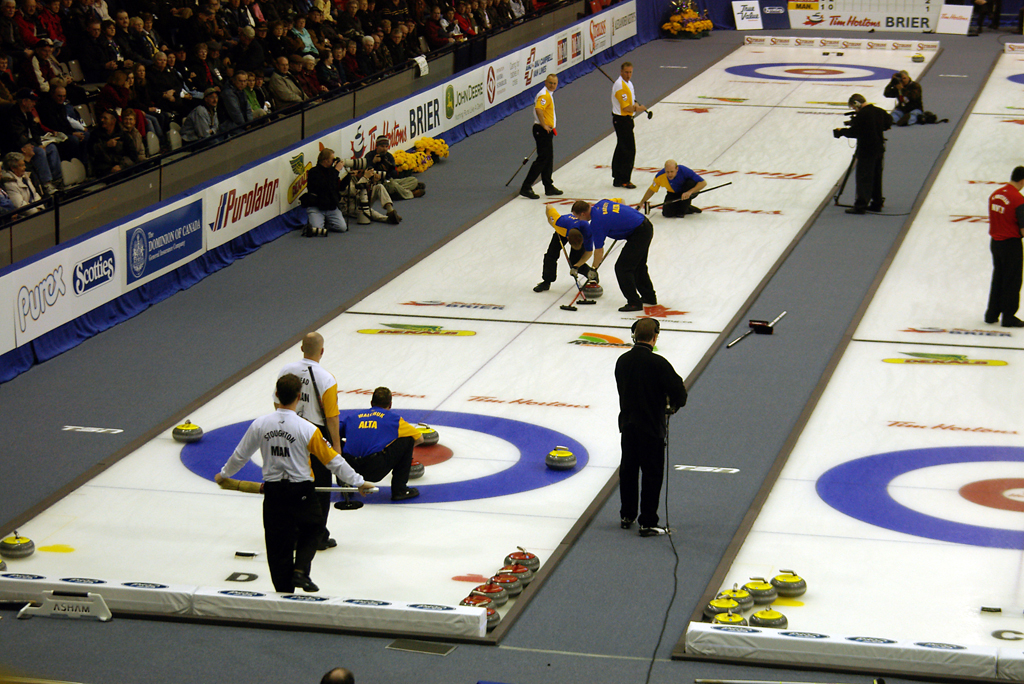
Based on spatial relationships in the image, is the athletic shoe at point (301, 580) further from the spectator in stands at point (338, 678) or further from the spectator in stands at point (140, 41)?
the spectator in stands at point (140, 41)

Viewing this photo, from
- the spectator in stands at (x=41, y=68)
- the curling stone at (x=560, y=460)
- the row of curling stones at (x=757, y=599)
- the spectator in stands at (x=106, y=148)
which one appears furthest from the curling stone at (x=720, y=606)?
the spectator in stands at (x=41, y=68)

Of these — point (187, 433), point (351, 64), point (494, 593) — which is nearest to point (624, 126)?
point (351, 64)

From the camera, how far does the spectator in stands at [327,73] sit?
22109 millimetres

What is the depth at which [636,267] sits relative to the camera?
1523cm

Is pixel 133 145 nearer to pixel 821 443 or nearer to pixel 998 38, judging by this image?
pixel 821 443

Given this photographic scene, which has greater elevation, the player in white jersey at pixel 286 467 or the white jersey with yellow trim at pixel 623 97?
the player in white jersey at pixel 286 467

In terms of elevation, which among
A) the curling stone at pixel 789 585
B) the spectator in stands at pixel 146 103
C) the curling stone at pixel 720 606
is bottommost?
the curling stone at pixel 789 585

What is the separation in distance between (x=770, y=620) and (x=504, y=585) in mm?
1702

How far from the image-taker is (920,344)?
14281 mm

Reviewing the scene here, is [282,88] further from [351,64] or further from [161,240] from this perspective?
[161,240]

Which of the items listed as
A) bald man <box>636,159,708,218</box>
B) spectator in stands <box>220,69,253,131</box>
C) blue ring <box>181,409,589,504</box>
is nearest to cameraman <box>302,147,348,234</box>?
spectator in stands <box>220,69,253,131</box>

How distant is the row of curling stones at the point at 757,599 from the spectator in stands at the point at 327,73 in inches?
587

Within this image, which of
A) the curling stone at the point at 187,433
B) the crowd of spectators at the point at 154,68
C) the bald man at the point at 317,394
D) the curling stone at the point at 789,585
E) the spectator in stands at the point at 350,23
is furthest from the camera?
the spectator in stands at the point at 350,23

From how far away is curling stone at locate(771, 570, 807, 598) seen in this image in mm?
8789
